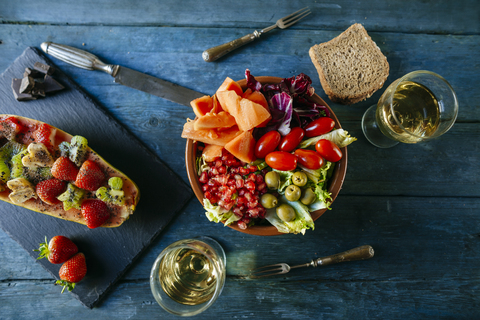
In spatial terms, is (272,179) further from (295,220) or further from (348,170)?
(348,170)

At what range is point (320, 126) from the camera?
1.14 metres

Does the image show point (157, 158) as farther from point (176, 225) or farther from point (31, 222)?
point (31, 222)

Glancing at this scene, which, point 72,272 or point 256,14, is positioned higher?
point 256,14

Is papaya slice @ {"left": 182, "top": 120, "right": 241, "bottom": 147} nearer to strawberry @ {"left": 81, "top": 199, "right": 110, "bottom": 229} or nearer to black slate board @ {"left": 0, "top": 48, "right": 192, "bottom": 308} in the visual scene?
black slate board @ {"left": 0, "top": 48, "right": 192, "bottom": 308}

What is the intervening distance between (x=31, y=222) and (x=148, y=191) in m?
0.68

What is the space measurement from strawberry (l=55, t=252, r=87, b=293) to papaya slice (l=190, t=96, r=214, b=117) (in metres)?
1.03

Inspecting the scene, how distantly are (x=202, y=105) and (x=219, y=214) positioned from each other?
18.4 inches

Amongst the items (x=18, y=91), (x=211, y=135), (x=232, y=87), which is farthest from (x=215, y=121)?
(x=18, y=91)

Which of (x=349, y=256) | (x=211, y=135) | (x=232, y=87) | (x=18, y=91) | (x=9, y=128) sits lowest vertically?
(x=349, y=256)

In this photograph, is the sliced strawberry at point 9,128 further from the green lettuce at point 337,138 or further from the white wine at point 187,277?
the green lettuce at point 337,138

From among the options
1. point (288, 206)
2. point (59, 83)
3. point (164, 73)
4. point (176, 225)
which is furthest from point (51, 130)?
point (288, 206)

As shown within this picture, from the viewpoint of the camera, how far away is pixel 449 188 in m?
1.57

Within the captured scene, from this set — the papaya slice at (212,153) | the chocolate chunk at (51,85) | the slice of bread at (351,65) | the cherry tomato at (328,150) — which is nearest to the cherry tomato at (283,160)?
the cherry tomato at (328,150)

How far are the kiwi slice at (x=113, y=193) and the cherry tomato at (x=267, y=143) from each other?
728 mm
